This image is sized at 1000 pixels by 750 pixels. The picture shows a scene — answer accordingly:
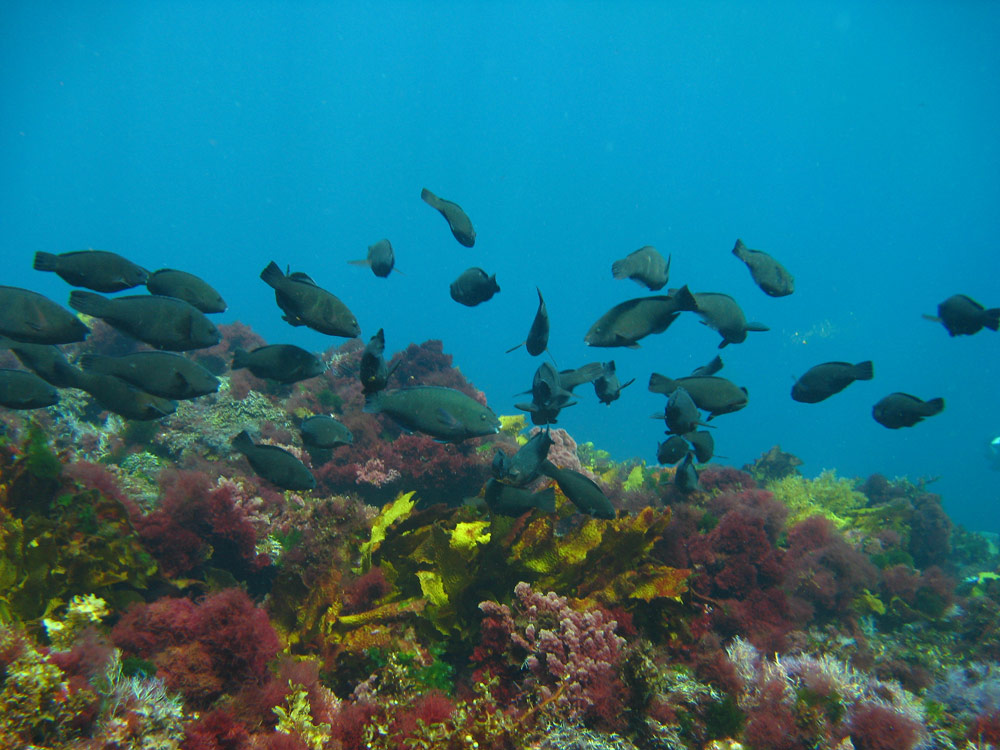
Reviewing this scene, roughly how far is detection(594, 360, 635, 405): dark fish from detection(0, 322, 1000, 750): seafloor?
4.28 ft

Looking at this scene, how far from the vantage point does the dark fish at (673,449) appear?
4.86m

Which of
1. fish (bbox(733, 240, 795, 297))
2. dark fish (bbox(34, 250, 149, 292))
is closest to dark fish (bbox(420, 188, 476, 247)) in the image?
dark fish (bbox(34, 250, 149, 292))

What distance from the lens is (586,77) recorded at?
433 ft

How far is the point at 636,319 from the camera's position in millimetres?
3615

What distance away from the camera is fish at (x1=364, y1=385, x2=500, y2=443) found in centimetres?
303

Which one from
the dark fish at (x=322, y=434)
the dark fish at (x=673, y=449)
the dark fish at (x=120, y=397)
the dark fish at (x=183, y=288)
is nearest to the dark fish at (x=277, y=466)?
the dark fish at (x=322, y=434)

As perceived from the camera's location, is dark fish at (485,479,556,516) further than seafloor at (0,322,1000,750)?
Yes

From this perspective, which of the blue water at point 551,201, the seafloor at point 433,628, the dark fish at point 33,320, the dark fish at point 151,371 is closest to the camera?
the seafloor at point 433,628

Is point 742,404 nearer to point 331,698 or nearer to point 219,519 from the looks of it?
point 331,698

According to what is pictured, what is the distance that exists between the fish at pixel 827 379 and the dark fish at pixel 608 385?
1.82m

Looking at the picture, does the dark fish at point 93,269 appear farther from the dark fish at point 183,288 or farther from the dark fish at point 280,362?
the dark fish at point 280,362

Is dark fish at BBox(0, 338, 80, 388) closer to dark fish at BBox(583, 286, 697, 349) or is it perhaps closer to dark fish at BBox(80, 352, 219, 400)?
dark fish at BBox(80, 352, 219, 400)

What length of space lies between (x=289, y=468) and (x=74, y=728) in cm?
183

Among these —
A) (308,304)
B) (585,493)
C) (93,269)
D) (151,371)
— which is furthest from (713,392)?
(93,269)
